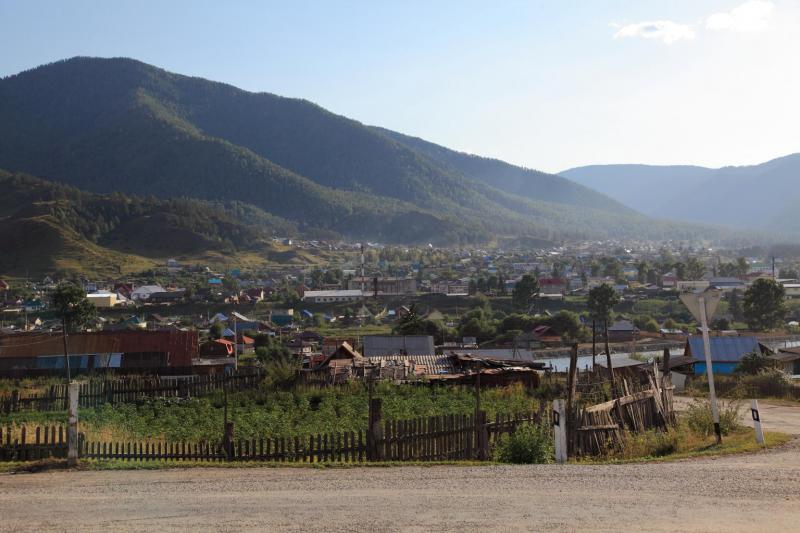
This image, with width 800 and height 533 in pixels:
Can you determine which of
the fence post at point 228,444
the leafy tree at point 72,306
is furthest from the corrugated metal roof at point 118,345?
the fence post at point 228,444

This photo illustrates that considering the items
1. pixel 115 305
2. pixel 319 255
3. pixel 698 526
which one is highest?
pixel 319 255

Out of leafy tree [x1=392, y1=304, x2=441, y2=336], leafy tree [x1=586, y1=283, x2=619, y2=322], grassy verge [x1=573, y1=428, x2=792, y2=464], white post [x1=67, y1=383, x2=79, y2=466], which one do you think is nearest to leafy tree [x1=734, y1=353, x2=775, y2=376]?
grassy verge [x1=573, y1=428, x2=792, y2=464]

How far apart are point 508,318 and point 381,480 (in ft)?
196

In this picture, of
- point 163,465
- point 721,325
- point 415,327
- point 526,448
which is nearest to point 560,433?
point 526,448

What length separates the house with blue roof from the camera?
130ft

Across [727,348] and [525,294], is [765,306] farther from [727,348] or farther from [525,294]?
[727,348]

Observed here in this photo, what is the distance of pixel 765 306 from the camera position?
234ft

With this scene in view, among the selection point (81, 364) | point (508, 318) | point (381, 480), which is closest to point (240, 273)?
point (508, 318)

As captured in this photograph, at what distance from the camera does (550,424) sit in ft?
53.8

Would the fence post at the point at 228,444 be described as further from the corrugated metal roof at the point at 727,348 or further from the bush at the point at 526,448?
the corrugated metal roof at the point at 727,348

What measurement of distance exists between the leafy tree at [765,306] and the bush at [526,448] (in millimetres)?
62272

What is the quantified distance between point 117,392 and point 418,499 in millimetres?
16752

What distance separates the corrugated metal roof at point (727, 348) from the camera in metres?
40.3

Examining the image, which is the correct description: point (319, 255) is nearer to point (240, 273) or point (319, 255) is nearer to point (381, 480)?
point (240, 273)
